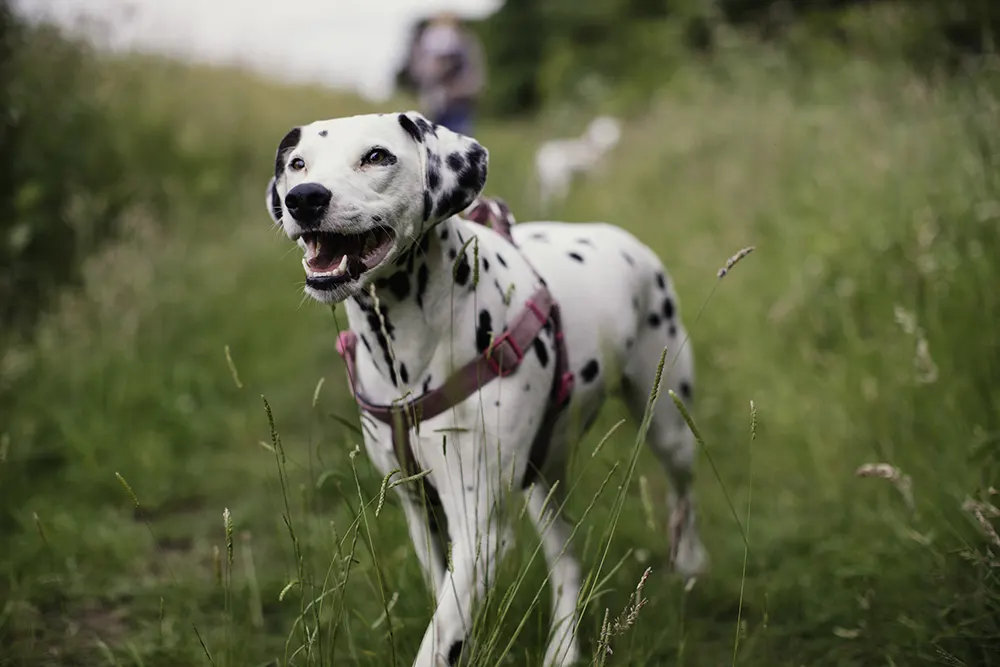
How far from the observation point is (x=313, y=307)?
6.93m

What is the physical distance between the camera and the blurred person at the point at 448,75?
10.8m

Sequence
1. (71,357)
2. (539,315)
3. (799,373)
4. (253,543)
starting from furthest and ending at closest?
(71,357)
(799,373)
(253,543)
(539,315)

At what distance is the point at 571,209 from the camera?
9320 mm

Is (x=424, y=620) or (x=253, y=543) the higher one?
(x=424, y=620)

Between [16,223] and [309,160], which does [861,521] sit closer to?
[309,160]

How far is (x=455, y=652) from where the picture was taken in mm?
2115

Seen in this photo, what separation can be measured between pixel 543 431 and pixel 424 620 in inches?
26.1

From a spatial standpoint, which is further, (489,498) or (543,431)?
(543,431)

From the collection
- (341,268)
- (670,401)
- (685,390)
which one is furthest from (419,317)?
(685,390)

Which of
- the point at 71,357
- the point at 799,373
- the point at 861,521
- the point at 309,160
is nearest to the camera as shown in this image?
the point at 309,160

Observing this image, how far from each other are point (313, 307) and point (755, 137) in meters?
3.88

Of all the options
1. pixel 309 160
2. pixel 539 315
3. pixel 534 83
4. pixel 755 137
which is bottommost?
pixel 534 83

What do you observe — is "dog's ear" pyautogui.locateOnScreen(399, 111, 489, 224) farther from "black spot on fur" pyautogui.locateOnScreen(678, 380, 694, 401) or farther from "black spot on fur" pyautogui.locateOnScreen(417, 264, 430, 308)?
"black spot on fur" pyautogui.locateOnScreen(678, 380, 694, 401)

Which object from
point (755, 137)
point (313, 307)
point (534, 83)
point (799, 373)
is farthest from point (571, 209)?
point (534, 83)
